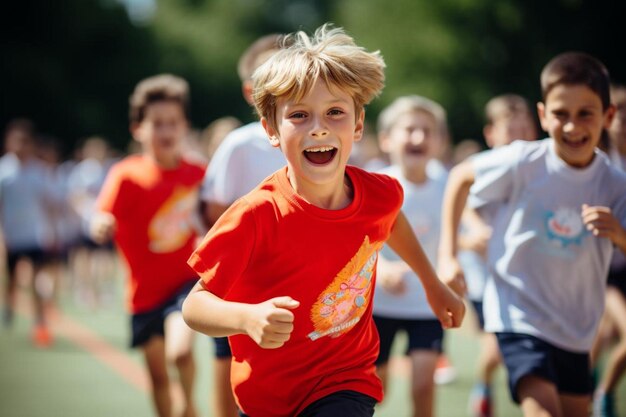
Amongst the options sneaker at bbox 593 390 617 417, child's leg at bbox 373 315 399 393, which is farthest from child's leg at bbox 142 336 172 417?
sneaker at bbox 593 390 617 417

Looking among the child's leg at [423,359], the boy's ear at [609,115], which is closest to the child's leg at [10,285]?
the child's leg at [423,359]

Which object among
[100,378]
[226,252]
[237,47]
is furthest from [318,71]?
[237,47]

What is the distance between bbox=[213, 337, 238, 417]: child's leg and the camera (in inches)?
175

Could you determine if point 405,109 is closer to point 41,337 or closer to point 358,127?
point 358,127

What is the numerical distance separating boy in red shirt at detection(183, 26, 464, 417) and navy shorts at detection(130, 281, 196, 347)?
2.21 meters

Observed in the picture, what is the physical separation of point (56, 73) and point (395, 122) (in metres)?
33.6

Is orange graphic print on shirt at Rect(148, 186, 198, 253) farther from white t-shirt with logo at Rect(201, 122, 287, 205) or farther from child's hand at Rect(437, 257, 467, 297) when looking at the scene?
child's hand at Rect(437, 257, 467, 297)

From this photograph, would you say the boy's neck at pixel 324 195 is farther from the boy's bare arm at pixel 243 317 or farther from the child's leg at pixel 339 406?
the child's leg at pixel 339 406

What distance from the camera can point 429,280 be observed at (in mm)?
3449

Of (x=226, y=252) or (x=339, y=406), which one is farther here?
(x=339, y=406)

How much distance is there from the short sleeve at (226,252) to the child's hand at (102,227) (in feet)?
8.48

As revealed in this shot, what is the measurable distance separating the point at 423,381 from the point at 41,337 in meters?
6.37

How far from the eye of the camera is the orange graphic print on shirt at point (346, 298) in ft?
10.2

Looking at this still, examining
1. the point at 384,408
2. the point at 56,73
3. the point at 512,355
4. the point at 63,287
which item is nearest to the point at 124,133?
the point at 56,73
